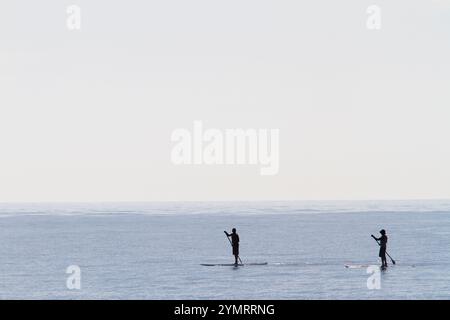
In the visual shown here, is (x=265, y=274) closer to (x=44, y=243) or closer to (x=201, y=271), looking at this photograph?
(x=201, y=271)

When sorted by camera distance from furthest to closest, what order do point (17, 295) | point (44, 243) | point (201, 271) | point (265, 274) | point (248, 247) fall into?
point (44, 243), point (248, 247), point (201, 271), point (265, 274), point (17, 295)

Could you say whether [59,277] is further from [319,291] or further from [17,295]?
[319,291]

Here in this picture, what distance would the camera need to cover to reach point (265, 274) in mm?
46594

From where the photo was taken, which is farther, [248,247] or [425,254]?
[248,247]

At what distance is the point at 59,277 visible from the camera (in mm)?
50969
